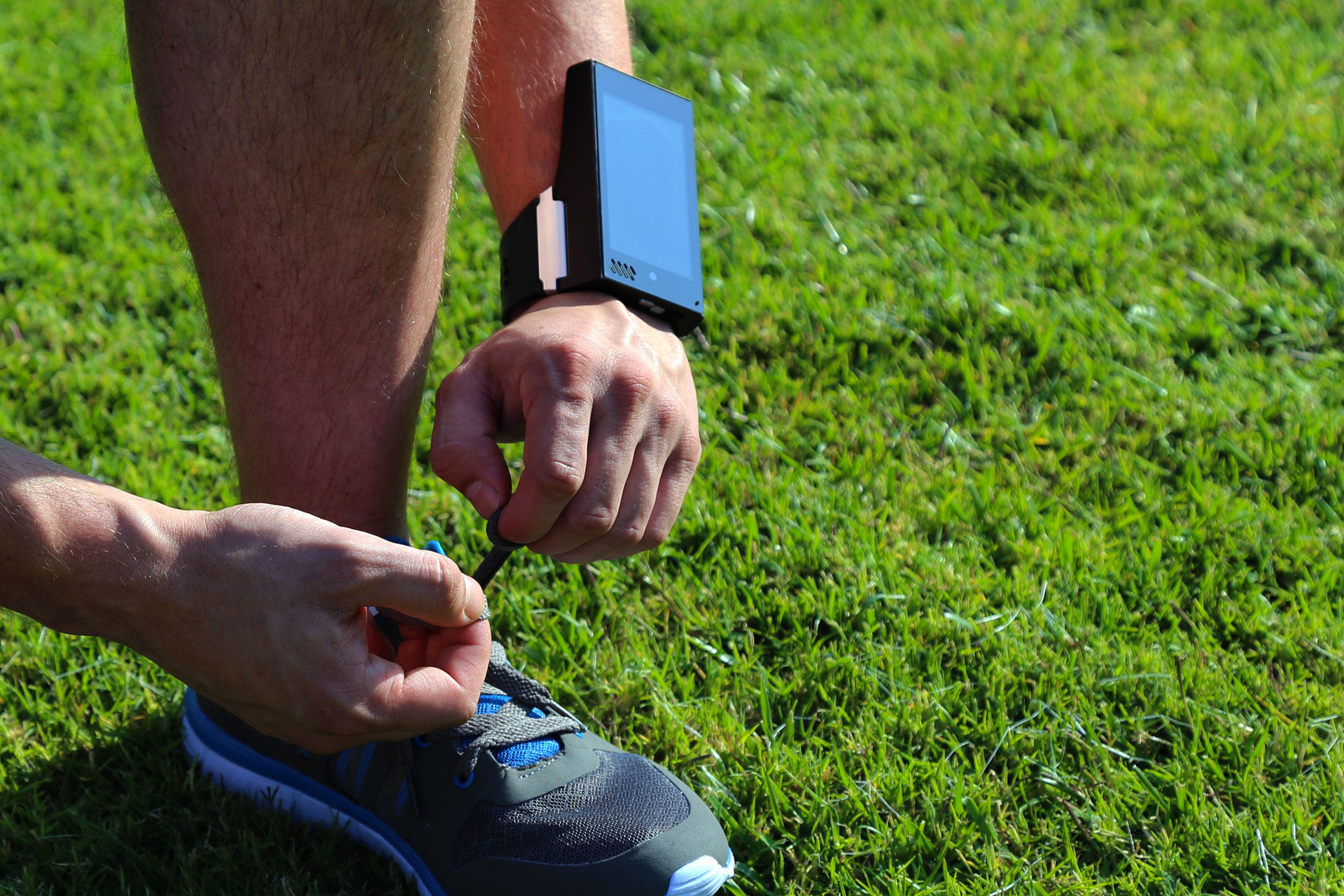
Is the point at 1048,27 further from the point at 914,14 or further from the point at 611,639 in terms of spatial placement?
the point at 611,639

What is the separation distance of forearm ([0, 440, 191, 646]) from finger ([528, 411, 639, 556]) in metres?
0.45

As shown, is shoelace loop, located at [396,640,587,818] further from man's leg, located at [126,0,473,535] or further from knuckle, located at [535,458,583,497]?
knuckle, located at [535,458,583,497]

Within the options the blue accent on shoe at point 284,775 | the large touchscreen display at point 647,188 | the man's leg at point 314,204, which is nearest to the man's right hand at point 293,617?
the man's leg at point 314,204

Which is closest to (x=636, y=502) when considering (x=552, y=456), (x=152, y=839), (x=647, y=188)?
(x=552, y=456)

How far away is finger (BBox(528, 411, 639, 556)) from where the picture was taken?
137cm

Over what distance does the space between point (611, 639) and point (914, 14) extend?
264 centimetres

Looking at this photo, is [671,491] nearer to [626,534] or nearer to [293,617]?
[626,534]

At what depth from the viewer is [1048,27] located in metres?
3.66

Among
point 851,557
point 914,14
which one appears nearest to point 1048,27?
point 914,14

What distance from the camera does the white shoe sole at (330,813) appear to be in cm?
155

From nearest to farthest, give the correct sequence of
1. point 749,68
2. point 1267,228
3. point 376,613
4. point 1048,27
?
point 376,613 → point 1267,228 → point 749,68 → point 1048,27

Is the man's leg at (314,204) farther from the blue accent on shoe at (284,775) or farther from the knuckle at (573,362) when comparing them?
the blue accent on shoe at (284,775)

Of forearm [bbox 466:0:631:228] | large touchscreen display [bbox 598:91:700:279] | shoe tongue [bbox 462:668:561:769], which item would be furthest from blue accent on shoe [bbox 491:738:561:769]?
forearm [bbox 466:0:631:228]

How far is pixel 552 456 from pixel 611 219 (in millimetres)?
436
